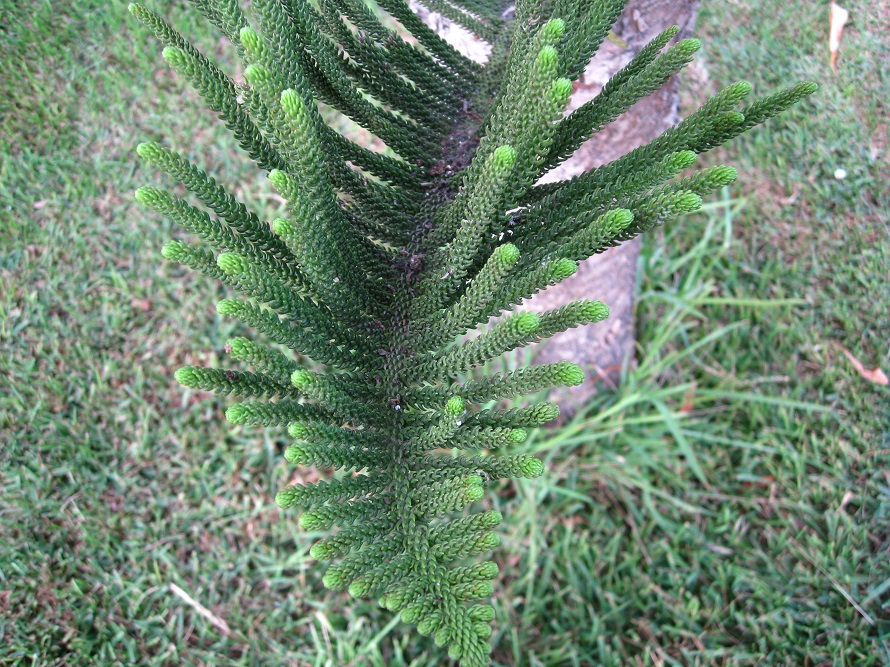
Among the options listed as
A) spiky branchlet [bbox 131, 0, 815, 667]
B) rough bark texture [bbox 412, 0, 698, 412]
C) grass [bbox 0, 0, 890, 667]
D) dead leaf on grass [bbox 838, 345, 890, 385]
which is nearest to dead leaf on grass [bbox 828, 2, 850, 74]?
grass [bbox 0, 0, 890, 667]

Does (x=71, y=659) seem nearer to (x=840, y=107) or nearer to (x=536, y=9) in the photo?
(x=536, y=9)

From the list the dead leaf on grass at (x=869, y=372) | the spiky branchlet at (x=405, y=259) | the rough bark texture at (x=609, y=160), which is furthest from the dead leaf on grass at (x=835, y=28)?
the spiky branchlet at (x=405, y=259)

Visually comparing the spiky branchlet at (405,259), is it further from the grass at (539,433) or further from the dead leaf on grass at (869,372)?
the dead leaf on grass at (869,372)

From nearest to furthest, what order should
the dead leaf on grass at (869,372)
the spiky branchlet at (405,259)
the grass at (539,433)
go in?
the spiky branchlet at (405,259) → the grass at (539,433) → the dead leaf on grass at (869,372)

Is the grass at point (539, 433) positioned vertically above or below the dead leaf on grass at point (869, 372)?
below

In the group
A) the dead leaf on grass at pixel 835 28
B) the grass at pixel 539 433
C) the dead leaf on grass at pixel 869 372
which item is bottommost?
the grass at pixel 539 433

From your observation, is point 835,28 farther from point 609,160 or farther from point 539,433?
point 539,433
